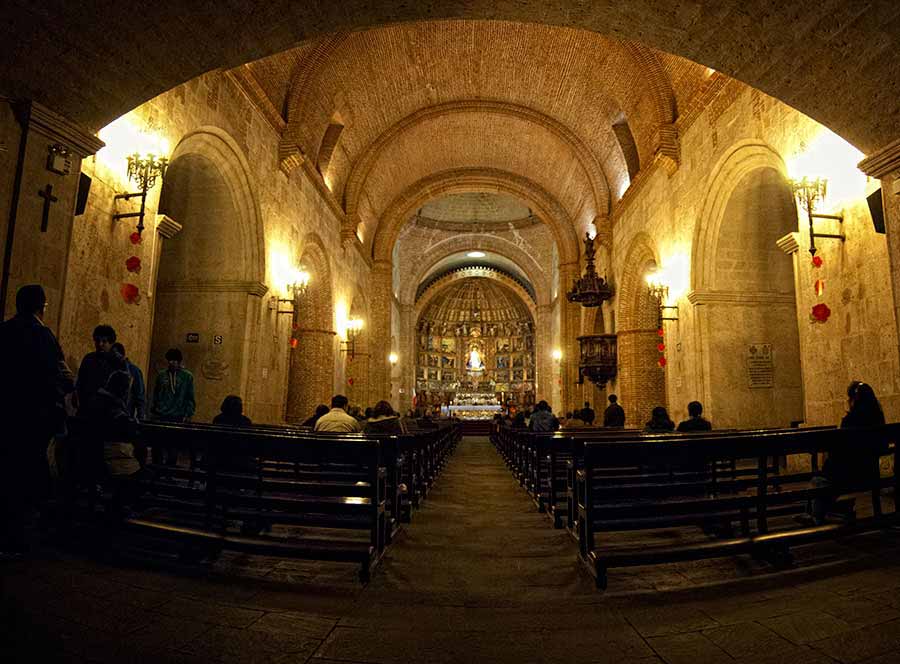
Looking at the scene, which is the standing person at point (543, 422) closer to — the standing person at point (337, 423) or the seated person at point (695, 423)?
the seated person at point (695, 423)

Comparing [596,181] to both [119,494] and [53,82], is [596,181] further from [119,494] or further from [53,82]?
[119,494]

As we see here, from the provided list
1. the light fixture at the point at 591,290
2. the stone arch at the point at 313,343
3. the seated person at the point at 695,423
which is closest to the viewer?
the seated person at the point at 695,423

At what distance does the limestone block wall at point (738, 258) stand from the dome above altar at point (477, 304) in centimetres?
1929

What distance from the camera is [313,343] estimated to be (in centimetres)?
1289

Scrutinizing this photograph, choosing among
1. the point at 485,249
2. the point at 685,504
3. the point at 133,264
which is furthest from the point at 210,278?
the point at 485,249

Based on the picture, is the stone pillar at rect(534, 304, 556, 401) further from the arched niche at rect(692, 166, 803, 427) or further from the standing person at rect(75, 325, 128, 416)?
the standing person at rect(75, 325, 128, 416)

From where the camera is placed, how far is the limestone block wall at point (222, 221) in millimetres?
5117

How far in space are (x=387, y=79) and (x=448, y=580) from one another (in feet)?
41.4

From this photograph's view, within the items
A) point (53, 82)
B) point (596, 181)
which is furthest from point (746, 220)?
point (53, 82)

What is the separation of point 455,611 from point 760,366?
7854mm

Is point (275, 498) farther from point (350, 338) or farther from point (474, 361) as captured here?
point (474, 361)

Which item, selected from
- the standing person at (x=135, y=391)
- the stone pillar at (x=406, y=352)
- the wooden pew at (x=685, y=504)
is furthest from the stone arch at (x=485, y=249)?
the wooden pew at (x=685, y=504)

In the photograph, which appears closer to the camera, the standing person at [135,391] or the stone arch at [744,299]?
the standing person at [135,391]

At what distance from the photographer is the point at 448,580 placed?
2896 mm
